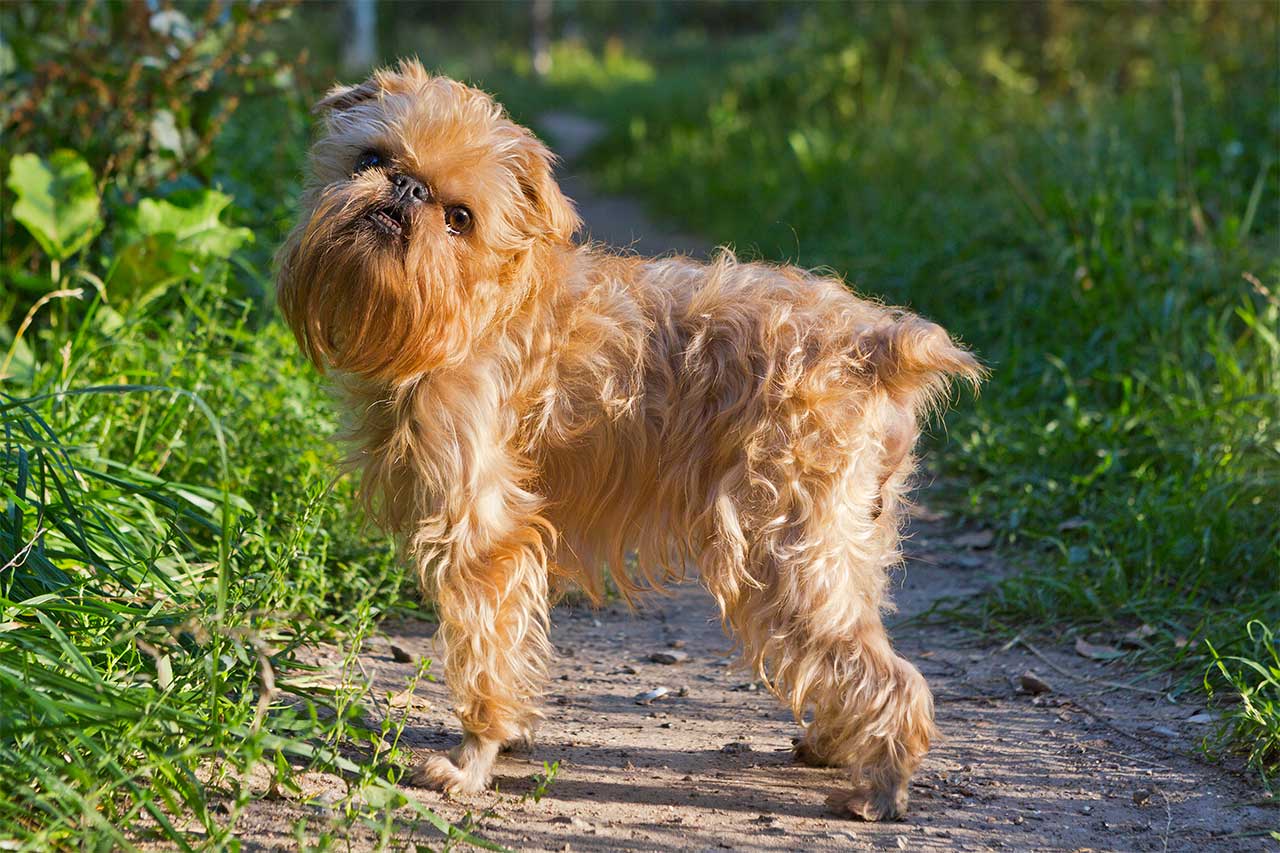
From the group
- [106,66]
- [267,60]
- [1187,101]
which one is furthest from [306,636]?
[1187,101]

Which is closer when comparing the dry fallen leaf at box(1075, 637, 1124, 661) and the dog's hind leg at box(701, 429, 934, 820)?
the dog's hind leg at box(701, 429, 934, 820)

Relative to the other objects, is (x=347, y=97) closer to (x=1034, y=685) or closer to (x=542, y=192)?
(x=542, y=192)

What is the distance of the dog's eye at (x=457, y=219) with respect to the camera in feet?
A: 10.1

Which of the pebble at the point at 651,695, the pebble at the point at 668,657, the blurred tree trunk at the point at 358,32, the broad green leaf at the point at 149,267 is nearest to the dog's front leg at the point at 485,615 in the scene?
the pebble at the point at 651,695

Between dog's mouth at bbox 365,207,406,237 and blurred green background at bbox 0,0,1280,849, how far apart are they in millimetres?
630

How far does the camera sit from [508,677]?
335 cm

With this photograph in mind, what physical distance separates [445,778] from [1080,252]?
4670 millimetres

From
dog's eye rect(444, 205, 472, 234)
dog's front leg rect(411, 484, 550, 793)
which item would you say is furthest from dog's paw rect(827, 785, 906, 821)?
dog's eye rect(444, 205, 472, 234)

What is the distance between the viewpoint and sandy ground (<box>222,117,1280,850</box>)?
314cm

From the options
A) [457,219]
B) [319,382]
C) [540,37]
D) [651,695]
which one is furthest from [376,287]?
[540,37]

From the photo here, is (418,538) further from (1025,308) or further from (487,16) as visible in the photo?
(487,16)

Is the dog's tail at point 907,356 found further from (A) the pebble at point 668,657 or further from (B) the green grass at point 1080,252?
(A) the pebble at point 668,657

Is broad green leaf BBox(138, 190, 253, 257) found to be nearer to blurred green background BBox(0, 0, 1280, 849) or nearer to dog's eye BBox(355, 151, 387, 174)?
blurred green background BBox(0, 0, 1280, 849)

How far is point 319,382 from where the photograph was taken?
373 centimetres
